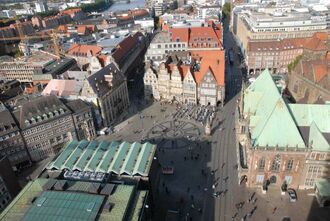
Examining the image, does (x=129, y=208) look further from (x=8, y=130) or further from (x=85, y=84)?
(x=85, y=84)

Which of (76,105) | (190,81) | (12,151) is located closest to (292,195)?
(190,81)

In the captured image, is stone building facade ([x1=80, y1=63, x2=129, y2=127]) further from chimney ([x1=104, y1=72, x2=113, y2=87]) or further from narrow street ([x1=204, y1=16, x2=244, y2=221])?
narrow street ([x1=204, y1=16, x2=244, y2=221])

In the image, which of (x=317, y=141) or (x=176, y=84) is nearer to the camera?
(x=317, y=141)

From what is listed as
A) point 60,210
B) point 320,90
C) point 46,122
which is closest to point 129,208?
point 60,210

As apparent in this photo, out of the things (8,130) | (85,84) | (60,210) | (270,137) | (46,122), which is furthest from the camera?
(85,84)

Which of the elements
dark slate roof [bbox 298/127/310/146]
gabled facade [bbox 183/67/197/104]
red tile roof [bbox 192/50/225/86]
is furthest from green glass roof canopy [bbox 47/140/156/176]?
red tile roof [bbox 192/50/225/86]

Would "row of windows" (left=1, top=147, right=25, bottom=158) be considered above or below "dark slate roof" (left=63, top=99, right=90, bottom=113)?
below

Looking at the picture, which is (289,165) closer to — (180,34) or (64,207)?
(64,207)
